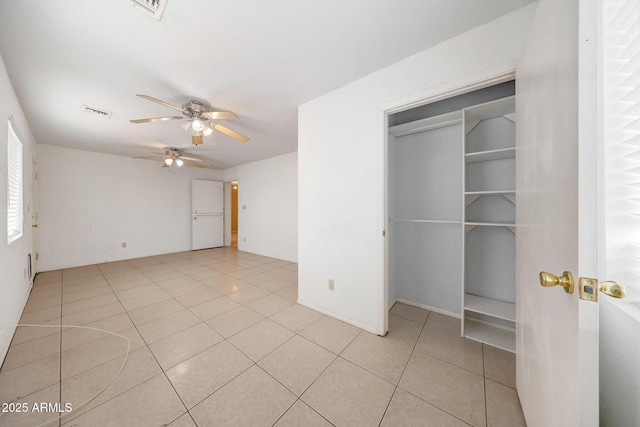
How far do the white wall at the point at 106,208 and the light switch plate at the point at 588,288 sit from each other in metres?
6.56

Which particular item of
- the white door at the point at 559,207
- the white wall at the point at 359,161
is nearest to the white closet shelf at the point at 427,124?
the white wall at the point at 359,161

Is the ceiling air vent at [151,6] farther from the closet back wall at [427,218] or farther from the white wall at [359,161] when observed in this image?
the closet back wall at [427,218]

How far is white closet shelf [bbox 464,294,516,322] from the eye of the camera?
1.72 meters

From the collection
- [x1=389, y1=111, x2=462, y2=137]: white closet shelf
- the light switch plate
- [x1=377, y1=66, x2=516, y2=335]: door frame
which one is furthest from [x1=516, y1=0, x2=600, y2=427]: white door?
[x1=389, y1=111, x2=462, y2=137]: white closet shelf

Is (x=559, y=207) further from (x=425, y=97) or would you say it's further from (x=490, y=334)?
(x=490, y=334)

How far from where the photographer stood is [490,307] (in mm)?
1826

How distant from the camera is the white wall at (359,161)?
1451 mm

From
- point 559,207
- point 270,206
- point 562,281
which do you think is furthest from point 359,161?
point 270,206

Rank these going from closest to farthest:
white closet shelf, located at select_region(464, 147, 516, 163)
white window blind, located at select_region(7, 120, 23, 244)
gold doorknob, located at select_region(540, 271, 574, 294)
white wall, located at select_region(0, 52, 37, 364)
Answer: gold doorknob, located at select_region(540, 271, 574, 294) → white wall, located at select_region(0, 52, 37, 364) → white closet shelf, located at select_region(464, 147, 516, 163) → white window blind, located at select_region(7, 120, 23, 244)

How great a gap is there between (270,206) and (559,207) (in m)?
4.76

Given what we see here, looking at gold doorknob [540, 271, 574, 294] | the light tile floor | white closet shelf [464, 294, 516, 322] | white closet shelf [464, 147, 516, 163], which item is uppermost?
white closet shelf [464, 147, 516, 163]

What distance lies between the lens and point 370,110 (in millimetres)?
Answer: 1930

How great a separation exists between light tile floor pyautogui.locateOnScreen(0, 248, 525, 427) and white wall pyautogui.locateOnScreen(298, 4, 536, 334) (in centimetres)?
36

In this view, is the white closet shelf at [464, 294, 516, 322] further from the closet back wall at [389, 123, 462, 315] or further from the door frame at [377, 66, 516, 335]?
the door frame at [377, 66, 516, 335]
